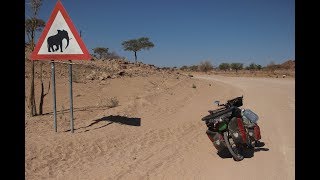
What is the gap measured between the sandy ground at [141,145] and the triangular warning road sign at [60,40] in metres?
1.60

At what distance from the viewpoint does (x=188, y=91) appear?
18141 millimetres

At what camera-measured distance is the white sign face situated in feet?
27.1

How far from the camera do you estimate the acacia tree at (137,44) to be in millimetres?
59719

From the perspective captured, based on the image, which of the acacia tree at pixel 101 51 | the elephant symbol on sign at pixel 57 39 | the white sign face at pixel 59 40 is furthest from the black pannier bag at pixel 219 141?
the acacia tree at pixel 101 51

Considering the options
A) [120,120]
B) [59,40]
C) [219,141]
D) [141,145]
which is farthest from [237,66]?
[219,141]

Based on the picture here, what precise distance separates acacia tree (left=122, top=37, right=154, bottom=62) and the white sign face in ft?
169

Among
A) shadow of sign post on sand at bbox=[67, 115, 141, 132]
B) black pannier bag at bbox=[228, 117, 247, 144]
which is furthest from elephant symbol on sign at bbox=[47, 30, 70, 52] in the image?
black pannier bag at bbox=[228, 117, 247, 144]

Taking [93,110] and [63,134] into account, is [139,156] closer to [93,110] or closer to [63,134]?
[63,134]

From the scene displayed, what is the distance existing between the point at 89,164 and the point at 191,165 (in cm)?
169

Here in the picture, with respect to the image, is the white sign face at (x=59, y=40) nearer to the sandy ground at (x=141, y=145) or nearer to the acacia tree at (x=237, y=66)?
the sandy ground at (x=141, y=145)

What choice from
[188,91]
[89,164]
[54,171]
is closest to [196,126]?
[89,164]
